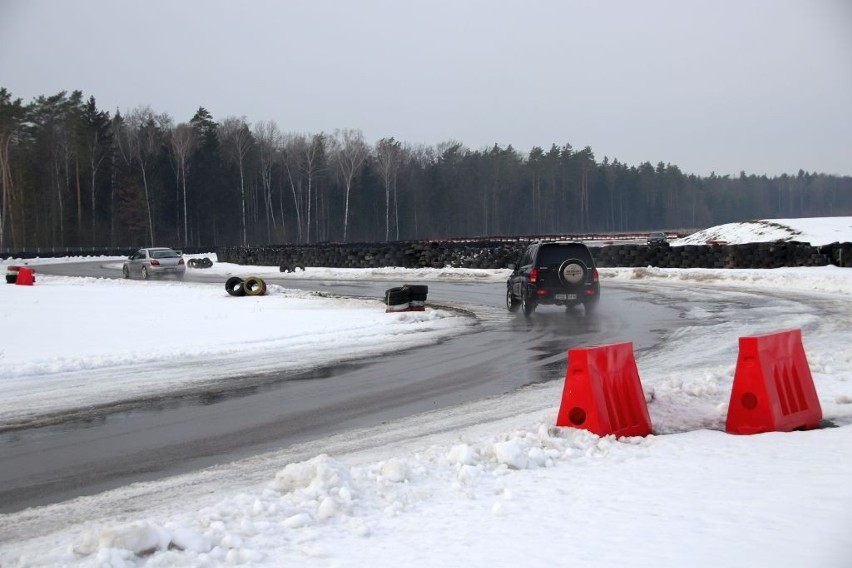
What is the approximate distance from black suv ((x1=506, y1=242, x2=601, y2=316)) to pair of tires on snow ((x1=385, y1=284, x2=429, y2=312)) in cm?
274

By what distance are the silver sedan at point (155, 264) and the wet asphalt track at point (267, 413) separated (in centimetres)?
2902

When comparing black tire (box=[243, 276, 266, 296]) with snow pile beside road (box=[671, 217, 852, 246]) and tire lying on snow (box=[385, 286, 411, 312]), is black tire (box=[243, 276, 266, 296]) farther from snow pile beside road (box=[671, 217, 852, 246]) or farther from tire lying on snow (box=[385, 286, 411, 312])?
snow pile beside road (box=[671, 217, 852, 246])

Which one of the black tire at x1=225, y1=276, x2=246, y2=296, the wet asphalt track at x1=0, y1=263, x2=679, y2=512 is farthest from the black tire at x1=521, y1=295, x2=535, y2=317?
the black tire at x1=225, y1=276, x2=246, y2=296

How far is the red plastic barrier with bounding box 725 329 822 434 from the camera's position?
769 centimetres

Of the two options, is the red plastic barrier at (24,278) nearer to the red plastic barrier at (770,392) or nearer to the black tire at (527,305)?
the black tire at (527,305)

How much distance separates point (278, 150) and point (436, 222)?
27.6 meters

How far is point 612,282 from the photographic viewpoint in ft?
113

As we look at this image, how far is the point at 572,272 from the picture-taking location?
20.8 m

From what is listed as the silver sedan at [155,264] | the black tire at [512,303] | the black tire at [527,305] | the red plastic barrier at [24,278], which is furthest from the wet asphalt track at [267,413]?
the silver sedan at [155,264]

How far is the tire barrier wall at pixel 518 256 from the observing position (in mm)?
34469

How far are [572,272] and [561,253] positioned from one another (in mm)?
677

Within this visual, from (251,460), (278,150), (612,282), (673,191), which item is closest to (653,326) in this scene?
(251,460)

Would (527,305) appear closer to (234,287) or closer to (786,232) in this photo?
(234,287)

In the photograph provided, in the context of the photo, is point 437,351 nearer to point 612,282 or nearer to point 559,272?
point 559,272
